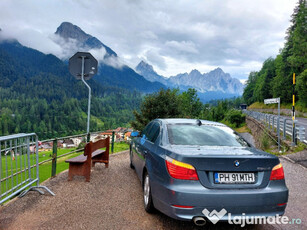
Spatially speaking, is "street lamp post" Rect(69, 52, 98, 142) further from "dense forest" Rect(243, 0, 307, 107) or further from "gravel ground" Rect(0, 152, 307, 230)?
"dense forest" Rect(243, 0, 307, 107)

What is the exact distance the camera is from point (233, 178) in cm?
276

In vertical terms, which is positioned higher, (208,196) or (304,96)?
(304,96)

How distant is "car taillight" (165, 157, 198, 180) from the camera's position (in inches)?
107

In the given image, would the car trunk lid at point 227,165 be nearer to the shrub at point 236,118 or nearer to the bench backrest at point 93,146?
the bench backrest at point 93,146

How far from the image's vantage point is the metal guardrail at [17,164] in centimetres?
373

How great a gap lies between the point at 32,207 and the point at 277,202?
3.62 meters

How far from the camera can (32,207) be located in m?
3.84

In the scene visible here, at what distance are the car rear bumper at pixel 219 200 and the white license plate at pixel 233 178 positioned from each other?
0.33 ft

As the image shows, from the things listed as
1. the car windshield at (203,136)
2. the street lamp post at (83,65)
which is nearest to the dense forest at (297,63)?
the street lamp post at (83,65)

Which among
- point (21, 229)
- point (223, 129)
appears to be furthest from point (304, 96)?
point (21, 229)

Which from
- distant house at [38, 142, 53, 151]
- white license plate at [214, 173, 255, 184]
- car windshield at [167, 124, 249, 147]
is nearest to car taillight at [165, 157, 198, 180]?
white license plate at [214, 173, 255, 184]

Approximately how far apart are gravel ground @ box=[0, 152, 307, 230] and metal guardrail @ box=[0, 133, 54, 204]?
0.21m

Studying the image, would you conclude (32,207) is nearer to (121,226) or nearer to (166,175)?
(121,226)

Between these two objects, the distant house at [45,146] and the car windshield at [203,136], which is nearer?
the car windshield at [203,136]
